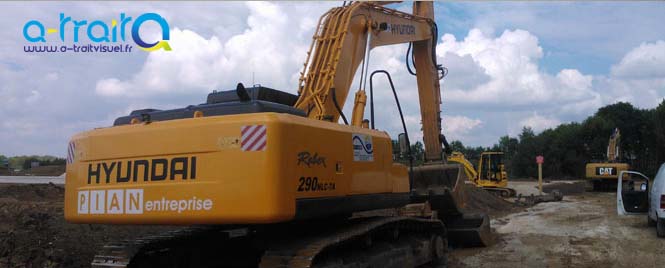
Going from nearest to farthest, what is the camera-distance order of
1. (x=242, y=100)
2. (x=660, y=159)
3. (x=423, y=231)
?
(x=242, y=100) → (x=423, y=231) → (x=660, y=159)

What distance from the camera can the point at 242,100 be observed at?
16.5 feet

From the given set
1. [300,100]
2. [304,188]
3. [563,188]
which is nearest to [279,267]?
[304,188]

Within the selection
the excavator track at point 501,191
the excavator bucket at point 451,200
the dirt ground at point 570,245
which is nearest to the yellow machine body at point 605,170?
the excavator track at point 501,191

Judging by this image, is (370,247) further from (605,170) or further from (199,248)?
(605,170)

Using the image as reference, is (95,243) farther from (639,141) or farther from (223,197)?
(639,141)

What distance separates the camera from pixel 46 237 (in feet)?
25.1

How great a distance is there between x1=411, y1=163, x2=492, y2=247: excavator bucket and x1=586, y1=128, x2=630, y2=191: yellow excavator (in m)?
24.1

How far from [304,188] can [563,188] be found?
107 feet

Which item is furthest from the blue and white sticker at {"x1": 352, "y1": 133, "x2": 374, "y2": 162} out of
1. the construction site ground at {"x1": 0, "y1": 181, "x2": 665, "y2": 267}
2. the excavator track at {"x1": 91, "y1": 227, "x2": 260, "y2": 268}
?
the construction site ground at {"x1": 0, "y1": 181, "x2": 665, "y2": 267}

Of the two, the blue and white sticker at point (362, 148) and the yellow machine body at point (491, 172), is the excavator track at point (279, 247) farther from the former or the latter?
the yellow machine body at point (491, 172)

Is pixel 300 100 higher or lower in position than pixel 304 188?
higher

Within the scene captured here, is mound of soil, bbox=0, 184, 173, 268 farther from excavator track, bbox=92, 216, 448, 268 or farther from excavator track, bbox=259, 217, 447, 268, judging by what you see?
excavator track, bbox=259, 217, 447, 268

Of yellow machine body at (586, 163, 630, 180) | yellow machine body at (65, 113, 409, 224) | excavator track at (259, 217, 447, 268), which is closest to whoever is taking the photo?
yellow machine body at (65, 113, 409, 224)

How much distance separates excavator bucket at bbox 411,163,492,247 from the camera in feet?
32.5
